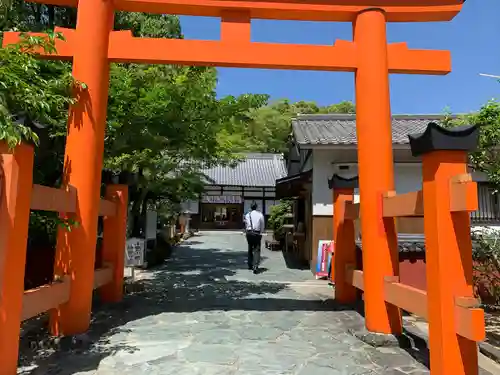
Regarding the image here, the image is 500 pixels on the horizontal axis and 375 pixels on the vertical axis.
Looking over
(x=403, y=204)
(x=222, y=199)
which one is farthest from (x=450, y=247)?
(x=222, y=199)

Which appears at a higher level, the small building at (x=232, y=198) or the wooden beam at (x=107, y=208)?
the small building at (x=232, y=198)

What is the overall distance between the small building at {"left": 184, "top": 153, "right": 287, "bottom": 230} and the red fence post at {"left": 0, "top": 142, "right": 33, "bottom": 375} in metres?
29.8

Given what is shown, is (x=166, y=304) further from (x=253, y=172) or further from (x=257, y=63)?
(x=253, y=172)

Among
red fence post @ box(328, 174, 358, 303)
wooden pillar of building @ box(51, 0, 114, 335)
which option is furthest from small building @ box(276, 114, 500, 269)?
wooden pillar of building @ box(51, 0, 114, 335)

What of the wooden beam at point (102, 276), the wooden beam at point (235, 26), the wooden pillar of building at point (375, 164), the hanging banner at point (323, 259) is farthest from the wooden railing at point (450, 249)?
the hanging banner at point (323, 259)

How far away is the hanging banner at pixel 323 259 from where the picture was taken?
36.3 feet

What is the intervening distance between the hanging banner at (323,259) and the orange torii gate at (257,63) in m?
5.40

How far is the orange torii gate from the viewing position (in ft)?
17.8

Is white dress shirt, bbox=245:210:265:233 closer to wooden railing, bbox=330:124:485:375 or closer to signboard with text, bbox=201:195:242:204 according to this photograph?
wooden railing, bbox=330:124:485:375

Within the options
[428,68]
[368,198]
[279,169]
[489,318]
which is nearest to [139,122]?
[368,198]

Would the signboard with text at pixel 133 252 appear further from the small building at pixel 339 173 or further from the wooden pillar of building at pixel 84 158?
the wooden pillar of building at pixel 84 158

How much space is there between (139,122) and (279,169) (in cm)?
3043

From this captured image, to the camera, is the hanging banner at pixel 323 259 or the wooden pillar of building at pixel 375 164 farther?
the hanging banner at pixel 323 259

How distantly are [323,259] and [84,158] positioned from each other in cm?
777
